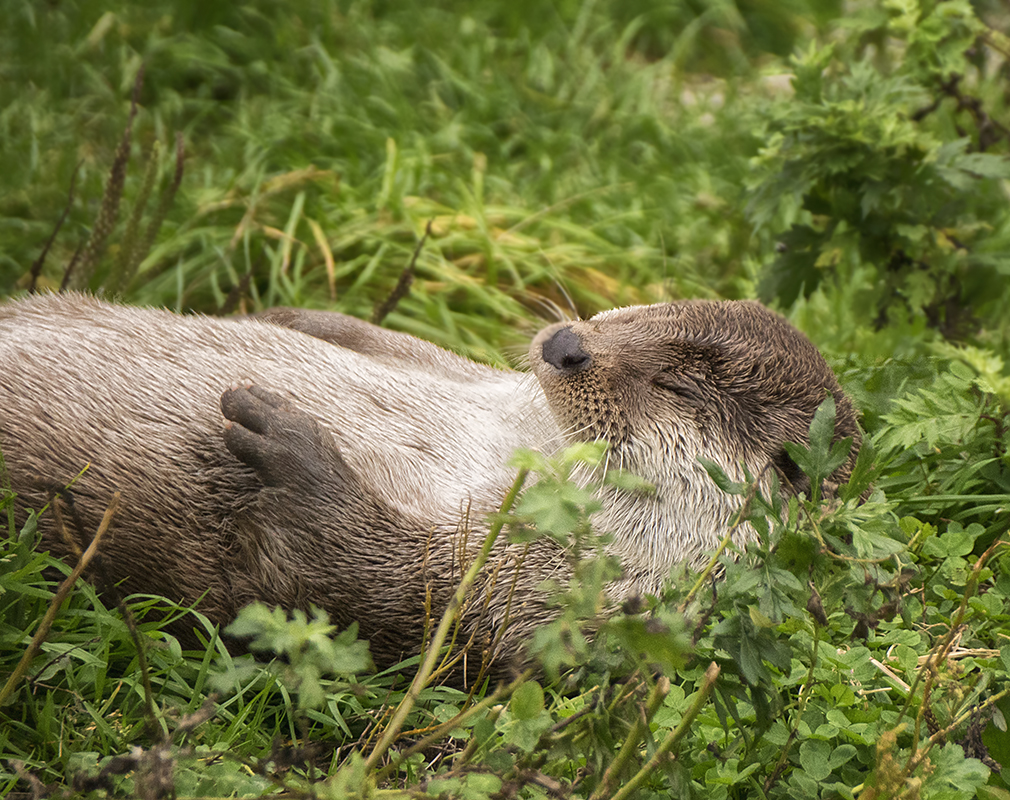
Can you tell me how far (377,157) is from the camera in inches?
185

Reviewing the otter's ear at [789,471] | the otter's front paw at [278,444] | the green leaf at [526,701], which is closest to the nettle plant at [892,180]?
the otter's ear at [789,471]

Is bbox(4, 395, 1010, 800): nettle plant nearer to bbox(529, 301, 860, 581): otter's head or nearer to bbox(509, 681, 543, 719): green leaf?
bbox(509, 681, 543, 719): green leaf

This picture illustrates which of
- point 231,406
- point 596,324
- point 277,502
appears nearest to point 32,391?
point 231,406

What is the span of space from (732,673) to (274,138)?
11.7ft

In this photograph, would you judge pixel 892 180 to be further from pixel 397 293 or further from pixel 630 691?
pixel 630 691

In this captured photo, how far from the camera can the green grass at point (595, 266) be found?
66.7 inches

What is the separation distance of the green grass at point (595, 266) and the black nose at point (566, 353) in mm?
630

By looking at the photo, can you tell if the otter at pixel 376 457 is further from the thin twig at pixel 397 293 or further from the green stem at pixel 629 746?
the thin twig at pixel 397 293

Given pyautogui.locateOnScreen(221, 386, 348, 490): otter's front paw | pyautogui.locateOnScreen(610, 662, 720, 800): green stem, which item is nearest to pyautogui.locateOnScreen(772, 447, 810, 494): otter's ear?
pyautogui.locateOnScreen(610, 662, 720, 800): green stem

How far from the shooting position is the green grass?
1.69 meters

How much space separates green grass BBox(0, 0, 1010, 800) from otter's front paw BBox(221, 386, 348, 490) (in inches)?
15.2

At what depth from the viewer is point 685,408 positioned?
93.3 inches

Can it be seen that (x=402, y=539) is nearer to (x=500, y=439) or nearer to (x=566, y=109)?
(x=500, y=439)

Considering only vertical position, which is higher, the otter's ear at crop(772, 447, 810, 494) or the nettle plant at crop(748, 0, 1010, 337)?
the nettle plant at crop(748, 0, 1010, 337)
